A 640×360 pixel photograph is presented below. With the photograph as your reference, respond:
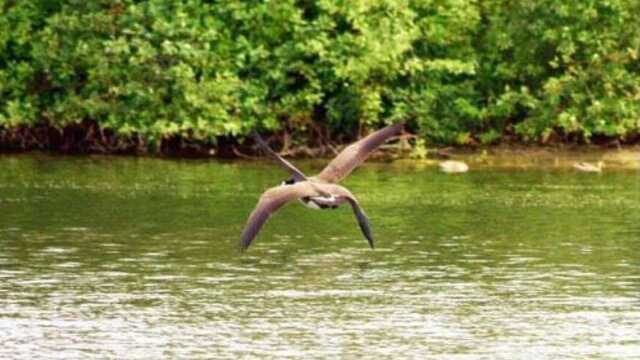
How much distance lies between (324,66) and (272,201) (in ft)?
70.2

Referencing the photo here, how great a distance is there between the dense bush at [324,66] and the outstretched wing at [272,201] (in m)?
19.8

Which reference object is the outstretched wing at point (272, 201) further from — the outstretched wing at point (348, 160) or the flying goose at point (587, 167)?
the flying goose at point (587, 167)

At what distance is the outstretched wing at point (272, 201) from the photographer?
70.7 feet

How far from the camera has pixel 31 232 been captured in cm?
3062

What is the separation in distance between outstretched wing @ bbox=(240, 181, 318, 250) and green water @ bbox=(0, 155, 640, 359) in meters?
1.22

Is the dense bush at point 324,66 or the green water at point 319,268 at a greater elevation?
the dense bush at point 324,66

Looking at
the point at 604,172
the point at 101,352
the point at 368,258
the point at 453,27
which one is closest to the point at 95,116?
the point at 453,27

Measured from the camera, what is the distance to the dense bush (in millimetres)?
42344

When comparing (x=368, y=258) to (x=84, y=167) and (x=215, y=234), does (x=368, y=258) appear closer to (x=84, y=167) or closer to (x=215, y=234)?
(x=215, y=234)

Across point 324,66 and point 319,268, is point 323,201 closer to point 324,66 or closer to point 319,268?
point 319,268

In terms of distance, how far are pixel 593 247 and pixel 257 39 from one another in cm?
1551

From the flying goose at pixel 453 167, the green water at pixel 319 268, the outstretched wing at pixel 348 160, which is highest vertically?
the outstretched wing at pixel 348 160

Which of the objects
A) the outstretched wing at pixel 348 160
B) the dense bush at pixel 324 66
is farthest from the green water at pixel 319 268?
the dense bush at pixel 324 66

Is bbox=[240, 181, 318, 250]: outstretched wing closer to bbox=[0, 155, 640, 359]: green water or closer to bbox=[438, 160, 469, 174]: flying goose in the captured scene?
bbox=[0, 155, 640, 359]: green water
